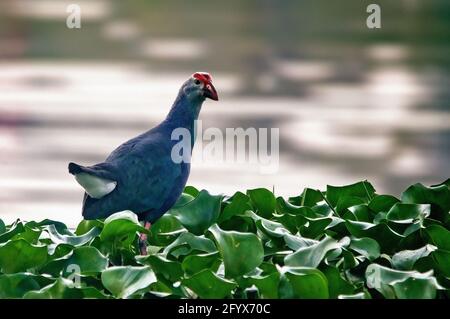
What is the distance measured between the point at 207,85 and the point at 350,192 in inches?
23.0

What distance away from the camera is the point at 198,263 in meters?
2.42

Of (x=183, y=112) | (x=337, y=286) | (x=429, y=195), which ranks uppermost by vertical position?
(x=183, y=112)

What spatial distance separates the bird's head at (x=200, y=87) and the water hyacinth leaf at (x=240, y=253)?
82 centimetres

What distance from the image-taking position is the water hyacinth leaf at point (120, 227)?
2.60 m

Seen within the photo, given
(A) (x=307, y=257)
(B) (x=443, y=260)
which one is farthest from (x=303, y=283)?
(B) (x=443, y=260)

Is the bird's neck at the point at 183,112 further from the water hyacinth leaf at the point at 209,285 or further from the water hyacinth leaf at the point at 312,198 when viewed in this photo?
the water hyacinth leaf at the point at 209,285

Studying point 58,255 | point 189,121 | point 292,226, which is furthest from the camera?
point 189,121

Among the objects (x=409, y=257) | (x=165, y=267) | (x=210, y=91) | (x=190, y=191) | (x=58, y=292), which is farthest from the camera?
(x=190, y=191)

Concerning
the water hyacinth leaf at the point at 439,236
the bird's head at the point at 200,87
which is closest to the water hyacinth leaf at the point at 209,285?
the water hyacinth leaf at the point at 439,236

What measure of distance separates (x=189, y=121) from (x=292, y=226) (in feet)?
1.94

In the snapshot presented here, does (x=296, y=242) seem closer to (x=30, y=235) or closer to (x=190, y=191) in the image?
(x=30, y=235)
